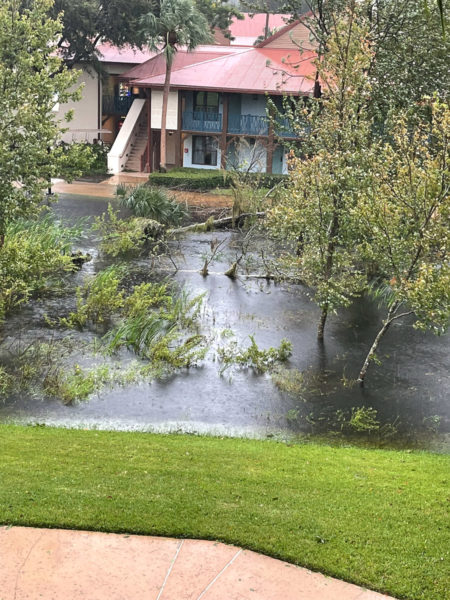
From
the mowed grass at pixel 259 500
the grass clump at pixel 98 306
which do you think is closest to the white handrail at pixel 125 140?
the grass clump at pixel 98 306

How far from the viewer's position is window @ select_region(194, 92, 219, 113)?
40.4 meters

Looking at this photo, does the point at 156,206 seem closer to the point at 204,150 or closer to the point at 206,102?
the point at 204,150

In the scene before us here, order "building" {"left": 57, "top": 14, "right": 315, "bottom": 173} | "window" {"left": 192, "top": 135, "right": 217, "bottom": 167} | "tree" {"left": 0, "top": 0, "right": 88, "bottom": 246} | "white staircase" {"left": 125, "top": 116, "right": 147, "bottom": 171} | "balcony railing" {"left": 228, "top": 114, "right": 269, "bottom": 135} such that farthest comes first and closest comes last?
"window" {"left": 192, "top": 135, "right": 217, "bottom": 167} → "white staircase" {"left": 125, "top": 116, "right": 147, "bottom": 171} → "balcony railing" {"left": 228, "top": 114, "right": 269, "bottom": 135} → "building" {"left": 57, "top": 14, "right": 315, "bottom": 173} → "tree" {"left": 0, "top": 0, "right": 88, "bottom": 246}

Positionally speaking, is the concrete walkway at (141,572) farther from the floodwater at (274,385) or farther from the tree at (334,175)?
the tree at (334,175)

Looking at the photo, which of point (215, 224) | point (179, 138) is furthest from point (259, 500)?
point (179, 138)

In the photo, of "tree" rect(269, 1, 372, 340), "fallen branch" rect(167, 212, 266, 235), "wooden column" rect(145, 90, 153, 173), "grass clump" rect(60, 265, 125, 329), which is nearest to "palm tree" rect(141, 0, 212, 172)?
"wooden column" rect(145, 90, 153, 173)

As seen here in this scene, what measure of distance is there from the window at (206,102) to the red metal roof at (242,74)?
61.4 inches

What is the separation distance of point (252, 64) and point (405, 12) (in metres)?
21.0

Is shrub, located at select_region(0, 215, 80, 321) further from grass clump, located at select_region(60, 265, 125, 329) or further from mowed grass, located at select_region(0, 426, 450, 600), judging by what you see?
mowed grass, located at select_region(0, 426, 450, 600)

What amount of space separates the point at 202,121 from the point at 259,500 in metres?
34.2

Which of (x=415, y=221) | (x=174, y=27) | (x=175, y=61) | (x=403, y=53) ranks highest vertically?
(x=174, y=27)

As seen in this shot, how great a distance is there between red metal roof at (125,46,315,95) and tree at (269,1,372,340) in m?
22.1

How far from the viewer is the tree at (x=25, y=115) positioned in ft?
41.6

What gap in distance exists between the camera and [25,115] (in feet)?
42.6
